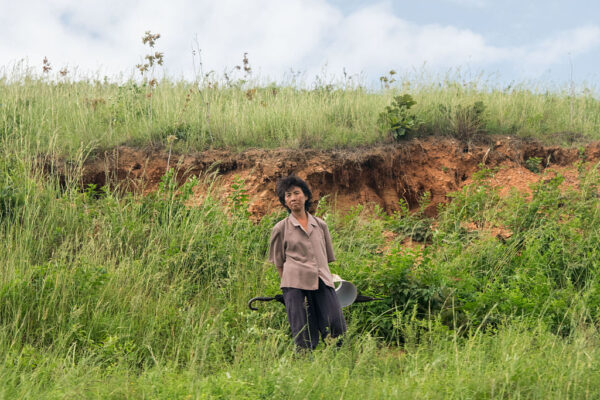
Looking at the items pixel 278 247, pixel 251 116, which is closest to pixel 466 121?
pixel 251 116

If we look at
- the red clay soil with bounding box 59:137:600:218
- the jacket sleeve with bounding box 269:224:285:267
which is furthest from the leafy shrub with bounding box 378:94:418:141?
the jacket sleeve with bounding box 269:224:285:267

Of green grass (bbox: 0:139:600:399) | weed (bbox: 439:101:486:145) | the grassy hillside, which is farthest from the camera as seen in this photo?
weed (bbox: 439:101:486:145)

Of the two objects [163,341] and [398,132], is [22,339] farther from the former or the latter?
[398,132]

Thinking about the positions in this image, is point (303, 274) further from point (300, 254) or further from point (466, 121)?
point (466, 121)

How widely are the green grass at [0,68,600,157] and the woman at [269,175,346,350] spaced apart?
4272 mm

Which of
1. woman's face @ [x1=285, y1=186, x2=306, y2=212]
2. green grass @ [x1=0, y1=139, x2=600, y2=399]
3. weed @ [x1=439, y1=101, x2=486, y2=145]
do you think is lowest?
green grass @ [x1=0, y1=139, x2=600, y2=399]

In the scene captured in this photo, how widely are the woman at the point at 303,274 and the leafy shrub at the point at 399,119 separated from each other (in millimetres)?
4790

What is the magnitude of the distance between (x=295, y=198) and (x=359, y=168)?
425 cm

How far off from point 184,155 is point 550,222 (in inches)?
227

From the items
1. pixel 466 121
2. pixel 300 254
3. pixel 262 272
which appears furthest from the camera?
pixel 466 121

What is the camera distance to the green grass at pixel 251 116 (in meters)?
9.92

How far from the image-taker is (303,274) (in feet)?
17.6

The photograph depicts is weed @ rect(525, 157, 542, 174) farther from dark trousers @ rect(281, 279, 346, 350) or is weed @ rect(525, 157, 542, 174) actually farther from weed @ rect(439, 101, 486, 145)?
dark trousers @ rect(281, 279, 346, 350)

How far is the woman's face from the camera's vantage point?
5570 mm
